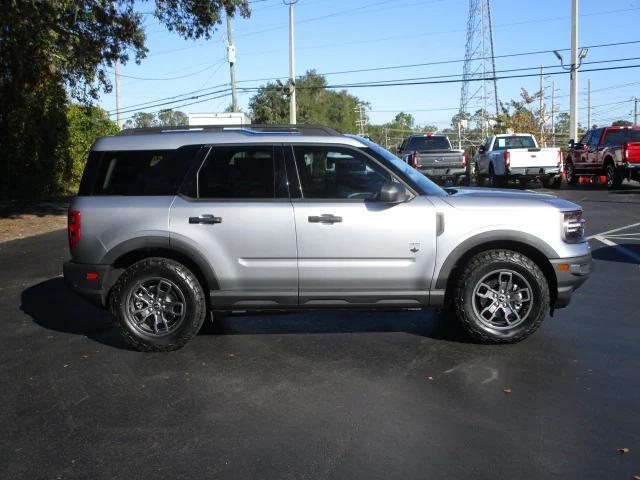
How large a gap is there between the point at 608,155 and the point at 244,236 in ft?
64.8

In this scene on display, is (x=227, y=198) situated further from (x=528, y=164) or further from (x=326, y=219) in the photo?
(x=528, y=164)

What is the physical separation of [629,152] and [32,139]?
18.8 meters

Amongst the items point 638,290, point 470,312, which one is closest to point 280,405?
point 470,312

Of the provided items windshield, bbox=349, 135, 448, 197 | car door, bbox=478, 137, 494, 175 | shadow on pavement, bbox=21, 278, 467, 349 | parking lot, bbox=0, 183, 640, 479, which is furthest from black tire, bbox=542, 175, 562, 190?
windshield, bbox=349, 135, 448, 197

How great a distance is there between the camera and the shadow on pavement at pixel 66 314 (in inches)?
253

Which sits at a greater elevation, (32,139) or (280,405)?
(32,139)

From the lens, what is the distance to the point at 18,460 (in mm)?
3771

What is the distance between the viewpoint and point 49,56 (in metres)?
17.7

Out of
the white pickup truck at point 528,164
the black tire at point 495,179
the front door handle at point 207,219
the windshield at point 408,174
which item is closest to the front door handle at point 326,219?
the windshield at point 408,174

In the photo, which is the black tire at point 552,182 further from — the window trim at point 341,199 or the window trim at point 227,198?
the window trim at point 227,198

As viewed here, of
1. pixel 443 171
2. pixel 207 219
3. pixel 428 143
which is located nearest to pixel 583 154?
pixel 443 171

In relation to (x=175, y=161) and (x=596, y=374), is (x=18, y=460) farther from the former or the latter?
(x=596, y=374)

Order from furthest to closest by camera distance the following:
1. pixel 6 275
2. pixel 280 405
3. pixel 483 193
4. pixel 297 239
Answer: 1. pixel 6 275
2. pixel 483 193
3. pixel 297 239
4. pixel 280 405

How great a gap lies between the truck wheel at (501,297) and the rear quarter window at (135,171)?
8.66 ft
